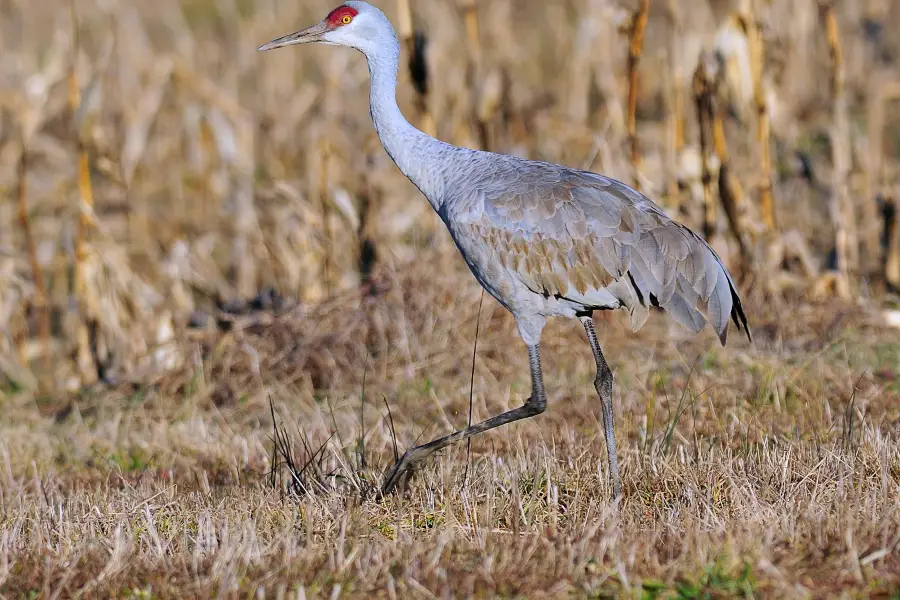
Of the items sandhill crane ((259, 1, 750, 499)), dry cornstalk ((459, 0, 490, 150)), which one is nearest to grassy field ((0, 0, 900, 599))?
dry cornstalk ((459, 0, 490, 150))

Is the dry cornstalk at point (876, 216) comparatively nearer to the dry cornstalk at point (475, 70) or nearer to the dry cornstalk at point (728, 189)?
the dry cornstalk at point (728, 189)

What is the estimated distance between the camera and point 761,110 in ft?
23.2

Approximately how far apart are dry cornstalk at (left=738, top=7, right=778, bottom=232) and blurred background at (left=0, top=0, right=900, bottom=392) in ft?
0.05

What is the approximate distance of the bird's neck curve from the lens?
4645 millimetres

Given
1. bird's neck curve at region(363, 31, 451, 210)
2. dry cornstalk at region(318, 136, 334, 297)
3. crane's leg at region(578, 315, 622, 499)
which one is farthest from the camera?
dry cornstalk at region(318, 136, 334, 297)

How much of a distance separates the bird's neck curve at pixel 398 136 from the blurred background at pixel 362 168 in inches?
79.8

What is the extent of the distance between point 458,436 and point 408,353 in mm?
2204

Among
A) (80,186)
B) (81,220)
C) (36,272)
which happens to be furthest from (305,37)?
(36,272)

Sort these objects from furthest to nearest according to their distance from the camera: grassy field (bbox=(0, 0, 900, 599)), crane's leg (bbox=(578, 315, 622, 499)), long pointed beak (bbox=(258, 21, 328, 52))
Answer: long pointed beak (bbox=(258, 21, 328, 52))
crane's leg (bbox=(578, 315, 622, 499))
grassy field (bbox=(0, 0, 900, 599))

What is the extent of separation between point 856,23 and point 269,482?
8600 mm

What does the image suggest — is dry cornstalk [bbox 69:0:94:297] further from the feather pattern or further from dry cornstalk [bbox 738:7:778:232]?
dry cornstalk [bbox 738:7:778:232]

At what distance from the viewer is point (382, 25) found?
4.83 meters

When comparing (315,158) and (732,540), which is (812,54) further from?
(732,540)

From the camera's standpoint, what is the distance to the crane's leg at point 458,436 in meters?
4.21
